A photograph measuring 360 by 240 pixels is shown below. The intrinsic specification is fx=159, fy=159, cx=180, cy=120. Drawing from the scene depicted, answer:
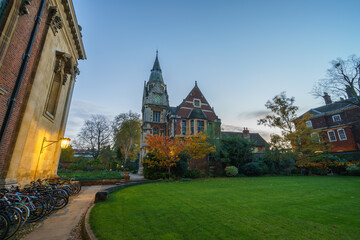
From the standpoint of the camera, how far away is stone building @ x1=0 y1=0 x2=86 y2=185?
6.04m

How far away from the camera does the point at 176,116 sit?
25.9 m

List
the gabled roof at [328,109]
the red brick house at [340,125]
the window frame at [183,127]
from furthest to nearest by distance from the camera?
the gabled roof at [328,109] → the red brick house at [340,125] → the window frame at [183,127]

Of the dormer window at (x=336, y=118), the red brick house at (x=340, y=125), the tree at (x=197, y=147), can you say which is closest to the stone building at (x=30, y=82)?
the tree at (x=197, y=147)

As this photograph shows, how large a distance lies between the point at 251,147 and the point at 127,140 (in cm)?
2704

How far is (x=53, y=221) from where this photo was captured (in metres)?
5.06

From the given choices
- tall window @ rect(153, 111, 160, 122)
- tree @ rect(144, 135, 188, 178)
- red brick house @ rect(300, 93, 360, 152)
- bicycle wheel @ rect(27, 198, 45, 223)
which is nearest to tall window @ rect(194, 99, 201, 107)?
tall window @ rect(153, 111, 160, 122)

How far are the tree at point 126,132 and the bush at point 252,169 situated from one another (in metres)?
24.9

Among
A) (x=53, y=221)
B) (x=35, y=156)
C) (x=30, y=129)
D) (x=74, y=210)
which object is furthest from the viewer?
(x=35, y=156)

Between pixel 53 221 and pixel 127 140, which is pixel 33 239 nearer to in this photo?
pixel 53 221

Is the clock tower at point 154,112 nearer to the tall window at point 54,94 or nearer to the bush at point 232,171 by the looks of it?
the bush at point 232,171

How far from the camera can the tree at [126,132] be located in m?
36.9

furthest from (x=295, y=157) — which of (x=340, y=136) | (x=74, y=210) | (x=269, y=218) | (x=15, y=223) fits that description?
(x=15, y=223)

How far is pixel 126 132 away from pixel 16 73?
1232 inches

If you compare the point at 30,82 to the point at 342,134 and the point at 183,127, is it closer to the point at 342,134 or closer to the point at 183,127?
the point at 183,127
